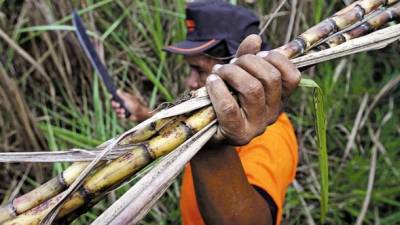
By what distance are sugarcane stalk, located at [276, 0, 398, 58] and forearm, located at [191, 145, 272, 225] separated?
21 cm

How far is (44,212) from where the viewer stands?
85 cm

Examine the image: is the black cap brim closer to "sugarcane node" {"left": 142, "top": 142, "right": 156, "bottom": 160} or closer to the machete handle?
the machete handle

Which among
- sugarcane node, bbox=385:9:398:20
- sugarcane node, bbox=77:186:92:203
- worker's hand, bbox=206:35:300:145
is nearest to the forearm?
worker's hand, bbox=206:35:300:145

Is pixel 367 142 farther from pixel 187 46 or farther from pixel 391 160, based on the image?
pixel 187 46

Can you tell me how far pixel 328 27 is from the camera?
40.0 inches

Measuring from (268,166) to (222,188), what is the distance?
0.26 metres

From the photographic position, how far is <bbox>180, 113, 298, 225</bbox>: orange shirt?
1276 mm

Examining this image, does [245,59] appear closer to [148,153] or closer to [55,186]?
[148,153]

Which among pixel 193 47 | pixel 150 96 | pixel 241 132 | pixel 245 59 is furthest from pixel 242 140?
pixel 150 96

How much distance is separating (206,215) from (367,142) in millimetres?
1328

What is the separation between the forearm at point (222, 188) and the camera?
105 cm

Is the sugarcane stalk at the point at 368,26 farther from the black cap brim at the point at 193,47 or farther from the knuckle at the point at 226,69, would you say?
the black cap brim at the point at 193,47

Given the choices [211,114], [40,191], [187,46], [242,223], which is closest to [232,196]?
[242,223]

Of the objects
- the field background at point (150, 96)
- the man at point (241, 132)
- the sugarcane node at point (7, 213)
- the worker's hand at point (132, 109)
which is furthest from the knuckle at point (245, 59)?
the field background at point (150, 96)
